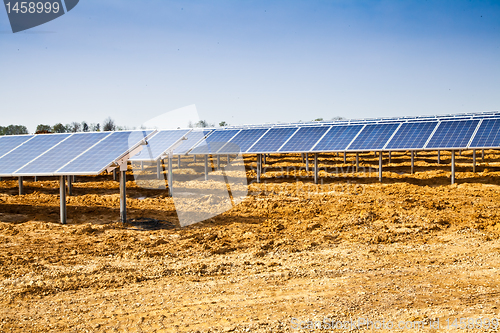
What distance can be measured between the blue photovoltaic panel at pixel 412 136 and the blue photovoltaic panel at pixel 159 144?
11.2 m

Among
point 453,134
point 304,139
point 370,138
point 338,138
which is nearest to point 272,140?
point 304,139

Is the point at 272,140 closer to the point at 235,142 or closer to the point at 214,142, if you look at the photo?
the point at 235,142

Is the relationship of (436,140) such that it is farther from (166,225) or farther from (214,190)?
(166,225)

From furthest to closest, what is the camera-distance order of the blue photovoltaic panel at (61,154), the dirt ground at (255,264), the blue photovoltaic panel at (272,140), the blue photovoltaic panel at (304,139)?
the blue photovoltaic panel at (272,140), the blue photovoltaic panel at (304,139), the blue photovoltaic panel at (61,154), the dirt ground at (255,264)

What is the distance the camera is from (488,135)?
2136 centimetres

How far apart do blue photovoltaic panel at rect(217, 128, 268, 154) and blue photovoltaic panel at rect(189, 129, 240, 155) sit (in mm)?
600

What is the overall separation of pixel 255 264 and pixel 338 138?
54.3 feet

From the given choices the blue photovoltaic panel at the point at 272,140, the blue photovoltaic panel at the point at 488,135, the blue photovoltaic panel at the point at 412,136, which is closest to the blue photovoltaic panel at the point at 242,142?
the blue photovoltaic panel at the point at 272,140

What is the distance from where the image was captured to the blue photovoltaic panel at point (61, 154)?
42.8 feet

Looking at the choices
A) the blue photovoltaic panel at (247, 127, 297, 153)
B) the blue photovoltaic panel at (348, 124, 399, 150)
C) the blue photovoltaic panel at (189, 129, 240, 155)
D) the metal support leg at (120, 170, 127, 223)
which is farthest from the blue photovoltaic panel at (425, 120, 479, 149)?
the metal support leg at (120, 170, 127, 223)

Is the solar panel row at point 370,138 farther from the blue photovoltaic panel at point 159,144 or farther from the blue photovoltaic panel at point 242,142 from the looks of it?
the blue photovoltaic panel at point 159,144

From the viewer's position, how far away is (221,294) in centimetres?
755

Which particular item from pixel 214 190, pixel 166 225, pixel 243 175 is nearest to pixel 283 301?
pixel 166 225

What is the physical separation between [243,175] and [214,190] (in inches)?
276
